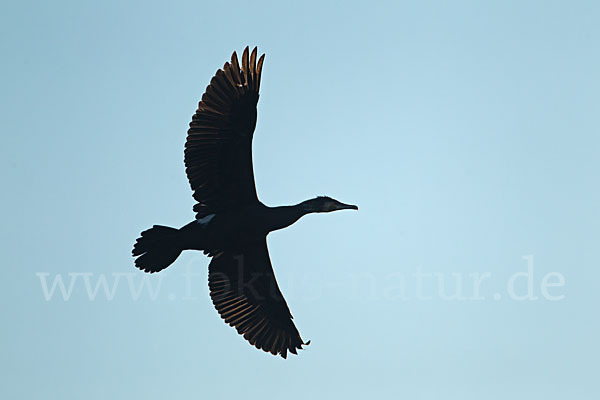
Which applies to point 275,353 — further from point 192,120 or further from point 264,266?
point 192,120

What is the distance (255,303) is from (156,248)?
7.13 feet

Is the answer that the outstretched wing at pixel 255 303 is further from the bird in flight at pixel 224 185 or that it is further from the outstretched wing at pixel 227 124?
the outstretched wing at pixel 227 124

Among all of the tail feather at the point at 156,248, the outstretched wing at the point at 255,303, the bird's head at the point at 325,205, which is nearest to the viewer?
the tail feather at the point at 156,248

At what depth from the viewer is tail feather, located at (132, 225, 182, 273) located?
13.4m

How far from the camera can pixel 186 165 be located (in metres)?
13.6

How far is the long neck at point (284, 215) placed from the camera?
1362 centimetres

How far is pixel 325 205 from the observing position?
547 inches

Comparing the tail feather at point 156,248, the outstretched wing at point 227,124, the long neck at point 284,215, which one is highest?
the outstretched wing at point 227,124

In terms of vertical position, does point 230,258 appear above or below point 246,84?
below

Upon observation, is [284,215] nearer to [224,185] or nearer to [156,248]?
[224,185]

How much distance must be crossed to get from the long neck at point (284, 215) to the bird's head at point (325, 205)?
12 centimetres

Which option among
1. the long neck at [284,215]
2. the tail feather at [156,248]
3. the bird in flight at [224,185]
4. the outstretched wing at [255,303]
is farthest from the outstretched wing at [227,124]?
the outstretched wing at [255,303]

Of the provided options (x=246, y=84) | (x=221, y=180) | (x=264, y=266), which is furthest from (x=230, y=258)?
(x=246, y=84)

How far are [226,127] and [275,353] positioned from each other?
3629 mm
